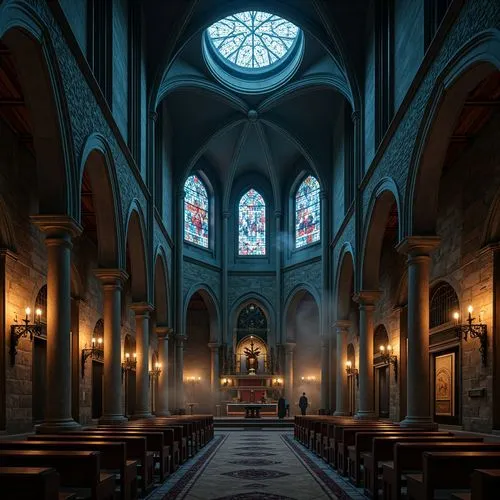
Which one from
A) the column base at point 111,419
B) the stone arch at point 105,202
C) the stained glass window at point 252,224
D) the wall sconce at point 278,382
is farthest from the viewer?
the stained glass window at point 252,224

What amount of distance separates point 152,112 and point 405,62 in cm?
979

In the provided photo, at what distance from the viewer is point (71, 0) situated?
13.2 m

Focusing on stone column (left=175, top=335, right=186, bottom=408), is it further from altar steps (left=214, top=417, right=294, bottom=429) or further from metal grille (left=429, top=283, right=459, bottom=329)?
metal grille (left=429, top=283, right=459, bottom=329)

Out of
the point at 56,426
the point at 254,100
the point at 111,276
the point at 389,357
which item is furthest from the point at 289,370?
the point at 56,426

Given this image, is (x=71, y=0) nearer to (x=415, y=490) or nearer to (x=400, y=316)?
(x=415, y=490)

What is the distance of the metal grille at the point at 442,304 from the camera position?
17016 mm

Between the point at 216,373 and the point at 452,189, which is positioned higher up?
the point at 452,189

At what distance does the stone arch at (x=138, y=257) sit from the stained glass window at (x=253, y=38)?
13.5m

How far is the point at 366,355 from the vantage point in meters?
20.7

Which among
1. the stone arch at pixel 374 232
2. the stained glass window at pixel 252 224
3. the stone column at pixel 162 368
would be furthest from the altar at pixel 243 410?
the stone arch at pixel 374 232

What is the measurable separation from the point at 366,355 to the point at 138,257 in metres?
7.51

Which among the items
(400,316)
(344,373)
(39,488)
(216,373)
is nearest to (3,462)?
(39,488)

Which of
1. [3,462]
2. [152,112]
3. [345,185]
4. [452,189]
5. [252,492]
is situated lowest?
[252,492]

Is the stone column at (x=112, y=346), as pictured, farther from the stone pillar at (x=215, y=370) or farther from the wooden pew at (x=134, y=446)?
the stone pillar at (x=215, y=370)
